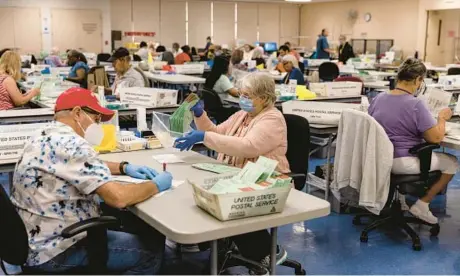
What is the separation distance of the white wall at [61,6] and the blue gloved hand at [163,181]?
1344cm

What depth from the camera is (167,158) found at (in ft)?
9.18

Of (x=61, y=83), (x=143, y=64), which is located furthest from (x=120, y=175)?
(x=143, y=64)

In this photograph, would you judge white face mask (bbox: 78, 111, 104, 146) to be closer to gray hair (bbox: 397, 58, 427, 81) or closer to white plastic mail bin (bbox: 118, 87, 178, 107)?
gray hair (bbox: 397, 58, 427, 81)

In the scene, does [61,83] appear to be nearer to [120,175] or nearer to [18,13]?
[120,175]

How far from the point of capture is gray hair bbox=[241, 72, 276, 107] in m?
2.79

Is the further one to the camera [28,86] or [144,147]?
[28,86]

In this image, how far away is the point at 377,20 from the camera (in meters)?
15.7

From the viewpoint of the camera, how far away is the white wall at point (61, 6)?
14.1 metres

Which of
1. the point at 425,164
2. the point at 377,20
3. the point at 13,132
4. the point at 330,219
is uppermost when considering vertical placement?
the point at 377,20

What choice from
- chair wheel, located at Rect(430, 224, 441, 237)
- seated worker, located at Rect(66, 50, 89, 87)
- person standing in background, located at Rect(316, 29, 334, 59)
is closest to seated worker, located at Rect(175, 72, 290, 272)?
chair wheel, located at Rect(430, 224, 441, 237)

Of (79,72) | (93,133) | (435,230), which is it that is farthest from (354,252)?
(79,72)

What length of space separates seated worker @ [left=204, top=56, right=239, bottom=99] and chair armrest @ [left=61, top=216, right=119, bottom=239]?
12.7 ft

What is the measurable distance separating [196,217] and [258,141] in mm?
898

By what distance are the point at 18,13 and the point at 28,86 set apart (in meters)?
8.72
